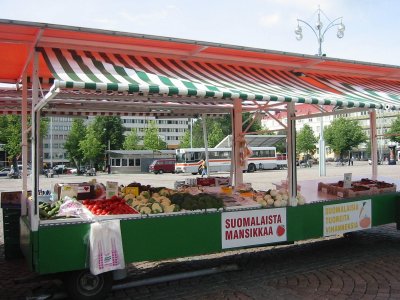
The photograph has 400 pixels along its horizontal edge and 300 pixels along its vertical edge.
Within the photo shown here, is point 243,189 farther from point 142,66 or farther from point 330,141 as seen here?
point 330,141

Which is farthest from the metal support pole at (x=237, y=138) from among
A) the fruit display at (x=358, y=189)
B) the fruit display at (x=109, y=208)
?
the fruit display at (x=109, y=208)

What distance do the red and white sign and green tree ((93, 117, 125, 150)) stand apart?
6196cm

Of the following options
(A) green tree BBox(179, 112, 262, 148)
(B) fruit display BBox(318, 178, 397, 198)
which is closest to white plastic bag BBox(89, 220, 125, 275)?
(B) fruit display BBox(318, 178, 397, 198)

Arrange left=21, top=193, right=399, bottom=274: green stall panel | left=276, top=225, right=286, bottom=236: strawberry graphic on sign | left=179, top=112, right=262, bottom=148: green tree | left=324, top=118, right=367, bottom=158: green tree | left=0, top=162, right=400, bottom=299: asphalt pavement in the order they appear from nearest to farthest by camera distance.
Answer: left=21, top=193, right=399, bottom=274: green stall panel
left=0, top=162, right=400, bottom=299: asphalt pavement
left=276, top=225, right=286, bottom=236: strawberry graphic on sign
left=179, top=112, right=262, bottom=148: green tree
left=324, top=118, right=367, bottom=158: green tree

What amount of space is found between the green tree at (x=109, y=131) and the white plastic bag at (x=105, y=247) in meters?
62.7

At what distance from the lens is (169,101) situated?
28.3 ft

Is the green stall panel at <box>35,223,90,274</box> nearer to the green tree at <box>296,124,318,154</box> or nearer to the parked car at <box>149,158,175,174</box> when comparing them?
the parked car at <box>149,158,175,174</box>

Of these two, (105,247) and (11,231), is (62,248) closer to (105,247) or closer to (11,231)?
(105,247)

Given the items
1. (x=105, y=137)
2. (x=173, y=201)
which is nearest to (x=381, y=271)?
(x=173, y=201)

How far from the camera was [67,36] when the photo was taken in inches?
210

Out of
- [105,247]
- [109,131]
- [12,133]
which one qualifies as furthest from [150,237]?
[109,131]

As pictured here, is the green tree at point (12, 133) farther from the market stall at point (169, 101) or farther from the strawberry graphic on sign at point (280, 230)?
the strawberry graphic on sign at point (280, 230)

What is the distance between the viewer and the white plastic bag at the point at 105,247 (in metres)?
4.79

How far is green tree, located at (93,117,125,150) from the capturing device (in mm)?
67188
